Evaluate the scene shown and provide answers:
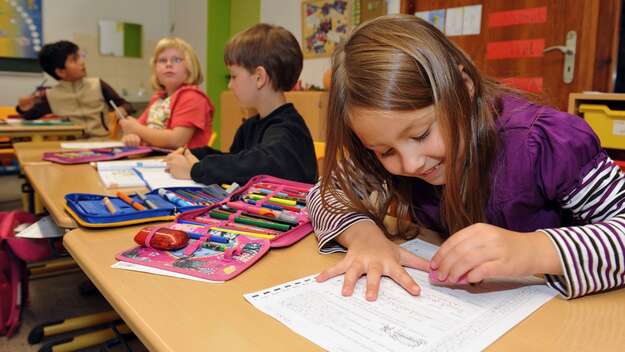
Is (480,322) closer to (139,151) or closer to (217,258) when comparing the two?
(217,258)

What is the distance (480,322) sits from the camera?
19.8 inches

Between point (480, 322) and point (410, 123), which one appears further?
point (410, 123)

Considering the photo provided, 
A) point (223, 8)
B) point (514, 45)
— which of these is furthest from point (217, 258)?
point (223, 8)

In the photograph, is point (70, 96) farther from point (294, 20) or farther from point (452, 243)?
point (452, 243)

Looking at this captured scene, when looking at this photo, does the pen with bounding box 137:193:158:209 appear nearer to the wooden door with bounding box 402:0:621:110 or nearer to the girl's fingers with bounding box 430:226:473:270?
the girl's fingers with bounding box 430:226:473:270

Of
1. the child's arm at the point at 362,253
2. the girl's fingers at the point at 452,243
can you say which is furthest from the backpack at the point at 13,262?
the girl's fingers at the point at 452,243

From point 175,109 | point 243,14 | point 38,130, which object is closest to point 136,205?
point 175,109

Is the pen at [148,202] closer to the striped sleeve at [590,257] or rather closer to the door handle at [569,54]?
the striped sleeve at [590,257]

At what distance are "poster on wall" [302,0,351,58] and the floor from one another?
2.25m

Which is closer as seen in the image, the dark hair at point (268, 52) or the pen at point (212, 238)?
the pen at point (212, 238)

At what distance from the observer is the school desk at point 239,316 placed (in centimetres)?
46

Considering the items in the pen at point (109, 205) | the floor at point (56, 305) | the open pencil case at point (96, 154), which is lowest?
the floor at point (56, 305)

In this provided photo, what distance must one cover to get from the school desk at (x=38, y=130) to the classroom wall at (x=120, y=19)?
2.36m

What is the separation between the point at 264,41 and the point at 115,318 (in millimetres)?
994
